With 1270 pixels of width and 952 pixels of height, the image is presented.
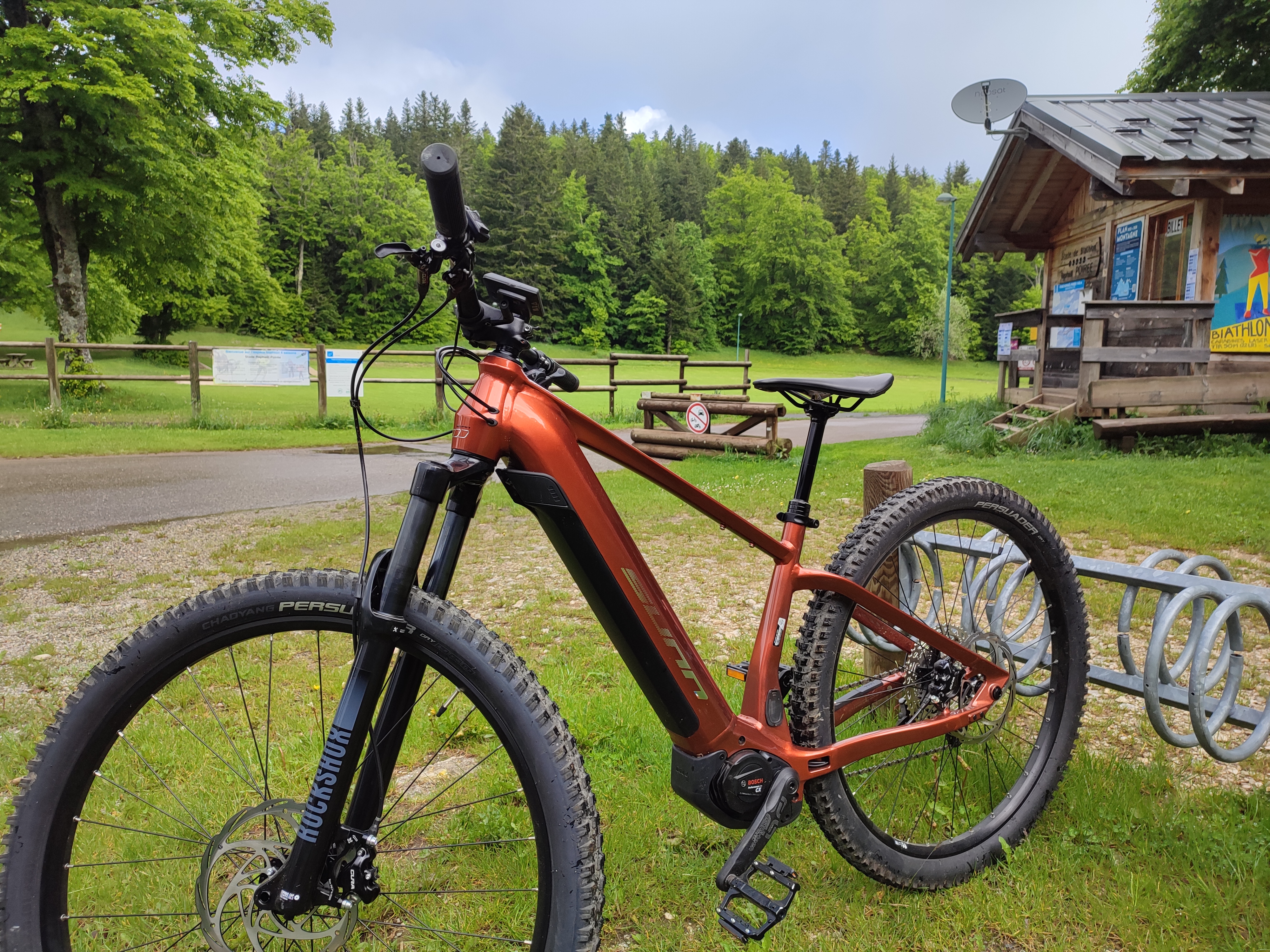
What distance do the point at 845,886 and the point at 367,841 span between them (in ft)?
4.36

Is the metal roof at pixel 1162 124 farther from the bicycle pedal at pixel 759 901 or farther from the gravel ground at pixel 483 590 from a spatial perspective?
the bicycle pedal at pixel 759 901

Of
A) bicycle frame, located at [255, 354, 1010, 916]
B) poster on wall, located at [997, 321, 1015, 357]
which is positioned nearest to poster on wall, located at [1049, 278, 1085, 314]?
poster on wall, located at [997, 321, 1015, 357]

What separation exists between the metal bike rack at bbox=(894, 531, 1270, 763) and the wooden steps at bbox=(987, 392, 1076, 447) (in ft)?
29.6

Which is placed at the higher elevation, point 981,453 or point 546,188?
point 546,188

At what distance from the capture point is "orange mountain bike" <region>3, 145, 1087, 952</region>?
1406 mm

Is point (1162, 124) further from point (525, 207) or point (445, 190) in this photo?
point (525, 207)

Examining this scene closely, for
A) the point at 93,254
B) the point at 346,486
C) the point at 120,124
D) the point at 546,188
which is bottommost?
the point at 346,486

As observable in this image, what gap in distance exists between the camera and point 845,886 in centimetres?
210

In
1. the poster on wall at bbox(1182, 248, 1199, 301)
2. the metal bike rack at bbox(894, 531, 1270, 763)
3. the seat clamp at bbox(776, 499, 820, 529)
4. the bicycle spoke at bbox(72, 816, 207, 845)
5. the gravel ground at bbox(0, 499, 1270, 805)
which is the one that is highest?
the poster on wall at bbox(1182, 248, 1199, 301)

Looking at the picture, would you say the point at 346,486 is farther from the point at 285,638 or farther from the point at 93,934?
the point at 93,934

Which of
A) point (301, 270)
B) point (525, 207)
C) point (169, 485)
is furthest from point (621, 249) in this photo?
point (169, 485)

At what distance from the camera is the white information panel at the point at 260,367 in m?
14.8

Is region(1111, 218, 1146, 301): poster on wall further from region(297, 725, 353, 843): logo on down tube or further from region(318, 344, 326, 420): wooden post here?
region(297, 725, 353, 843): logo on down tube

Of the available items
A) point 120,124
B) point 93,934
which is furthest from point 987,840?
point 120,124
